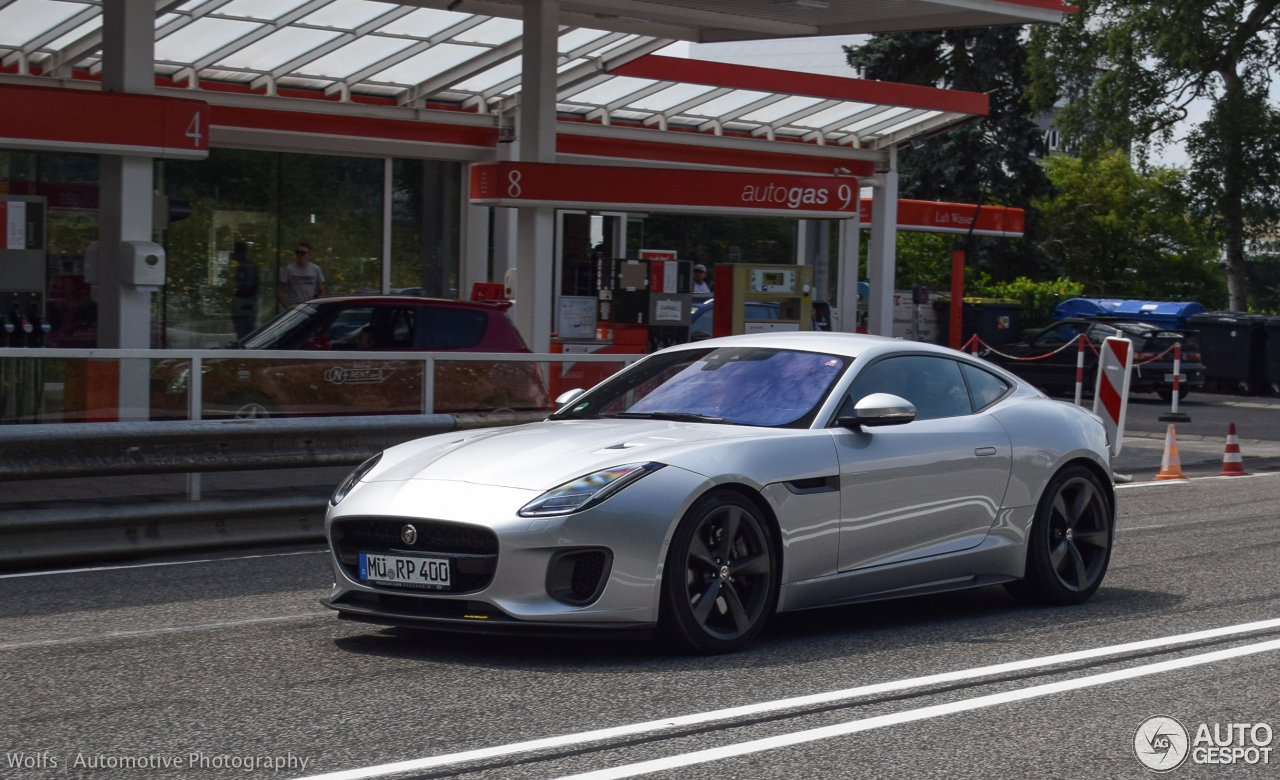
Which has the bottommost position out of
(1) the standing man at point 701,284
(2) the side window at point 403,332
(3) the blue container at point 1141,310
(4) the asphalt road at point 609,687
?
(4) the asphalt road at point 609,687

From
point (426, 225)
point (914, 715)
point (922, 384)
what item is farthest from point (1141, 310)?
point (914, 715)

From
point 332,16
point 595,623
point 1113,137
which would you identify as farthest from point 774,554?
point 1113,137

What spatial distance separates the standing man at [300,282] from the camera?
20766mm

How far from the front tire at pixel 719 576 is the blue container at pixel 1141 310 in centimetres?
2691

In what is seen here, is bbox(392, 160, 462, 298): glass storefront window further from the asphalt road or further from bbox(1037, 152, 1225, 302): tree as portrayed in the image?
bbox(1037, 152, 1225, 302): tree

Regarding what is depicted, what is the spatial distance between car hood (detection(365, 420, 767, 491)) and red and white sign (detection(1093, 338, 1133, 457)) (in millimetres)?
9638

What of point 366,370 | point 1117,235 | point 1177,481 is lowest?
point 1177,481

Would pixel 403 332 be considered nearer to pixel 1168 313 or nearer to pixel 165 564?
pixel 165 564

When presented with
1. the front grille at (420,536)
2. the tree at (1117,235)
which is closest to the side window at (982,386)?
the front grille at (420,536)

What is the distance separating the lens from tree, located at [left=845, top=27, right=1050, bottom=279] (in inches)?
1774

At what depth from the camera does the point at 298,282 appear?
2081 cm

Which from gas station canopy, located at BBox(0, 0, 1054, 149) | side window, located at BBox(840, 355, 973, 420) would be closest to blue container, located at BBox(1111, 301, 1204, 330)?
gas station canopy, located at BBox(0, 0, 1054, 149)

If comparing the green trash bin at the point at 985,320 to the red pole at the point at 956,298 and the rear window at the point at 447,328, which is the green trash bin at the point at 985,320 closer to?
the red pole at the point at 956,298

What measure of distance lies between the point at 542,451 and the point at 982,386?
2.56 metres
